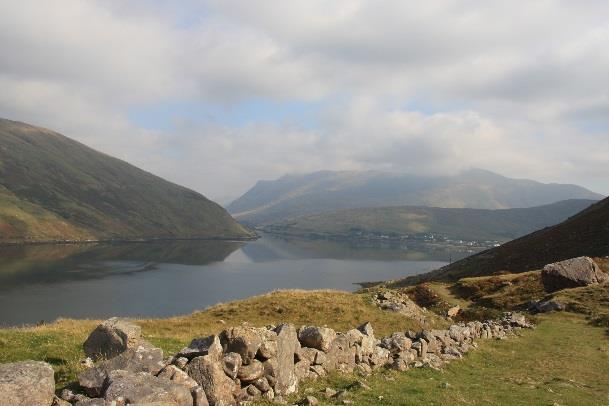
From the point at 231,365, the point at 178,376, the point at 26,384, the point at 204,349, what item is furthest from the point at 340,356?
the point at 26,384

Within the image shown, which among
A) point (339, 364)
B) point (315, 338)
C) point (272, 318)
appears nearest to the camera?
point (315, 338)

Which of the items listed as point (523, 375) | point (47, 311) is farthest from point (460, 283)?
point (47, 311)

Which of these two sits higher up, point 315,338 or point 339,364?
point 315,338

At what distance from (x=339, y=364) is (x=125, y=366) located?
34.7ft

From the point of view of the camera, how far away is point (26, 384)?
11.3 metres

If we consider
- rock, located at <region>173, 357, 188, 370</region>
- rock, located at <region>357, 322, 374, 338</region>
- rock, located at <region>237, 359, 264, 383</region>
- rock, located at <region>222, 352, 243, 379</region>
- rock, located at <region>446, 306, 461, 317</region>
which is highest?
rock, located at <region>173, 357, 188, 370</region>

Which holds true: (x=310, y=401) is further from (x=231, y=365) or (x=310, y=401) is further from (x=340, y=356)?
(x=340, y=356)

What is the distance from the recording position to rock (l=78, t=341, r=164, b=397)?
43.2 ft

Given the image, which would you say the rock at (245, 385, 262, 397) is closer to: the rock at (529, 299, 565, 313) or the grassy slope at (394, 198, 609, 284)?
the rock at (529, 299, 565, 313)

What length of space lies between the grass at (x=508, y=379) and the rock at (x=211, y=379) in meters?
3.21

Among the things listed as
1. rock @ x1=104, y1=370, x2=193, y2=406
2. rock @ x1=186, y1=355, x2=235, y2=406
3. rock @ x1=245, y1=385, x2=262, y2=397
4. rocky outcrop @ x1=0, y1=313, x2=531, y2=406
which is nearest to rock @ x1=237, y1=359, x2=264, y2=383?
rocky outcrop @ x1=0, y1=313, x2=531, y2=406

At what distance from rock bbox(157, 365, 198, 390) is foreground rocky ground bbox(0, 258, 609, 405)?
30 mm

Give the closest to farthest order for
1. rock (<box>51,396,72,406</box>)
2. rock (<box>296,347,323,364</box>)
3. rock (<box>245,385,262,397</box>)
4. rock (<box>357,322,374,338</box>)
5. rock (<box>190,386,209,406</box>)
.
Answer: rock (<box>51,396,72,406</box>), rock (<box>190,386,209,406</box>), rock (<box>245,385,262,397</box>), rock (<box>296,347,323,364</box>), rock (<box>357,322,374,338</box>)

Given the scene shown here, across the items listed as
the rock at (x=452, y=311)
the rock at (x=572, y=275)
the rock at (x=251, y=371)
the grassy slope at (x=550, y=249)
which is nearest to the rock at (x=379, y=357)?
the rock at (x=251, y=371)
